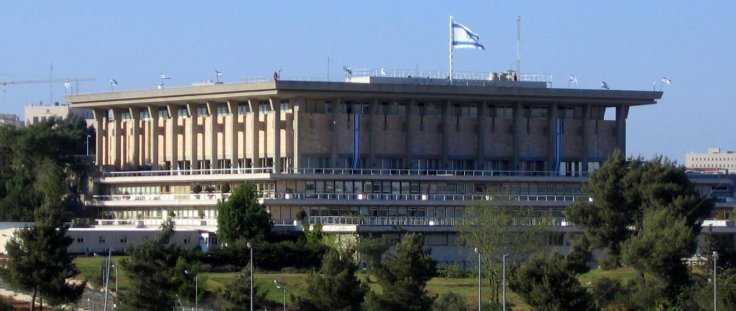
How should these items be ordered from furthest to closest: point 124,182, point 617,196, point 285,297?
point 124,182 → point 617,196 → point 285,297

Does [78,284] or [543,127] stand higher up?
[543,127]

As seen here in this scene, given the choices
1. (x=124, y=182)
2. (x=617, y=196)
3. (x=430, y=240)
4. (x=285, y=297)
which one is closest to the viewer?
(x=285, y=297)

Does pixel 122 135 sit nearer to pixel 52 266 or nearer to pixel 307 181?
pixel 307 181

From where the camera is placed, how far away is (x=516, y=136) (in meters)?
154

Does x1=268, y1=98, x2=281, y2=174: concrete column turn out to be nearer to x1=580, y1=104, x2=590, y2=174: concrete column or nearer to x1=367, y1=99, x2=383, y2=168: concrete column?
x1=367, y1=99, x2=383, y2=168: concrete column

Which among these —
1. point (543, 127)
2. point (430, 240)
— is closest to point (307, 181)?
point (430, 240)

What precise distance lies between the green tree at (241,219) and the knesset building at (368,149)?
14.2 ft

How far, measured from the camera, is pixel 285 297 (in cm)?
10312

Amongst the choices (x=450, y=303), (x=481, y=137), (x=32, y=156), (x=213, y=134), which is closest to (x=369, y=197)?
(x=481, y=137)

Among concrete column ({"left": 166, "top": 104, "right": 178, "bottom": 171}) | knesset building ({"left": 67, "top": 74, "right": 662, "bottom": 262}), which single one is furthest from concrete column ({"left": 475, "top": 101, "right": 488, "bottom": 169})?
concrete column ({"left": 166, "top": 104, "right": 178, "bottom": 171})

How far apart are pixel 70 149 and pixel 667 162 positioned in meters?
59.2

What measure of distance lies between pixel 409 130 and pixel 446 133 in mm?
3272

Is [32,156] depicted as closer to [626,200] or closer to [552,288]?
[626,200]

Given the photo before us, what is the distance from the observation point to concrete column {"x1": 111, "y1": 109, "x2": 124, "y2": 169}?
6516 inches
